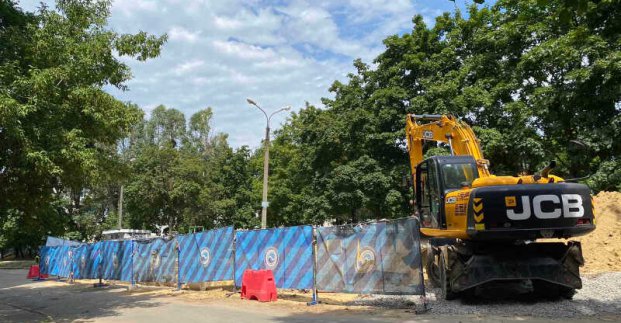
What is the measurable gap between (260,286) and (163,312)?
2605 millimetres

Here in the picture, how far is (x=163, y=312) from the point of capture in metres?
12.5

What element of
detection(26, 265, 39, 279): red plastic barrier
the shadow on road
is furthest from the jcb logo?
detection(26, 265, 39, 279): red plastic barrier

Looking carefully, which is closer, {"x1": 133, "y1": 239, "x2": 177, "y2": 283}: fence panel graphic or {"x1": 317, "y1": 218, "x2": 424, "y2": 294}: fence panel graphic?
{"x1": 317, "y1": 218, "x2": 424, "y2": 294}: fence panel graphic

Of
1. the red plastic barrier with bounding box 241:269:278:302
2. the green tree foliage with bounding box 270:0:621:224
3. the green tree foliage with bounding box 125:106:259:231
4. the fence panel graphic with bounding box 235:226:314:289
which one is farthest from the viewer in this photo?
the green tree foliage with bounding box 125:106:259:231

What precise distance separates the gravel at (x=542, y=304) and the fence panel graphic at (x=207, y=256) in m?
4.98

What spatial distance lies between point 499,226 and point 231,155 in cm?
4501

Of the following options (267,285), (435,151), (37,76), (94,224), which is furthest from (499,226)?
(94,224)

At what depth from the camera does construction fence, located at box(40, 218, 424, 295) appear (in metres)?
11.3

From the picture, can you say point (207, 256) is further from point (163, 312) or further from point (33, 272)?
point (33, 272)

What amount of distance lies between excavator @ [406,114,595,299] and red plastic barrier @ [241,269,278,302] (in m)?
4.25

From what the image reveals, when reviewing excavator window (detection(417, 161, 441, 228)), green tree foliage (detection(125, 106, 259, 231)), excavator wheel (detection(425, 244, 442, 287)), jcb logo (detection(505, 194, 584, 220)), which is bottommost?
excavator wheel (detection(425, 244, 442, 287))

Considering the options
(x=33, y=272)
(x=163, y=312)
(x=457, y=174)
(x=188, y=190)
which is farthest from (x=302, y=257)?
(x=188, y=190)

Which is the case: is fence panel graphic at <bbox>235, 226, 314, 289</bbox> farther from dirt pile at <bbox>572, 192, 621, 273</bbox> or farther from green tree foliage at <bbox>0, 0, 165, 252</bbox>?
dirt pile at <bbox>572, 192, 621, 273</bbox>

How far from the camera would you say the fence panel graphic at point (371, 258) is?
11125 millimetres
